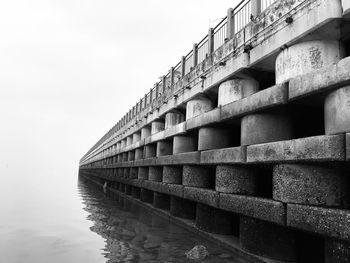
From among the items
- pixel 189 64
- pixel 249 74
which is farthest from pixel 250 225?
pixel 189 64

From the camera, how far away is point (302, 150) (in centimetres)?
543

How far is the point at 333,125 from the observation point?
16.8ft

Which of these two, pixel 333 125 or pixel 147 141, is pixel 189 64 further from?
pixel 333 125

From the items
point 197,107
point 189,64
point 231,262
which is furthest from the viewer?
point 189,64

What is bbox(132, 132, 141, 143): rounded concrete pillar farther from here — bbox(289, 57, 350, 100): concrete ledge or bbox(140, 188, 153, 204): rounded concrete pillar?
bbox(289, 57, 350, 100): concrete ledge

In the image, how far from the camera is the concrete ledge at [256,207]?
19.0ft

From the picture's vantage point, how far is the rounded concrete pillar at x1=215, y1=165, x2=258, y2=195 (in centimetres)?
725

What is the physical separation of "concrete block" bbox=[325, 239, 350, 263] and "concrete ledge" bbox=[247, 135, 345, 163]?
4.15 feet

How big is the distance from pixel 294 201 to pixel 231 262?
1.91 meters

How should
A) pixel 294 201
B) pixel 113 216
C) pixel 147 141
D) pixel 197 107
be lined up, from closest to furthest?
pixel 294 201
pixel 197 107
pixel 113 216
pixel 147 141

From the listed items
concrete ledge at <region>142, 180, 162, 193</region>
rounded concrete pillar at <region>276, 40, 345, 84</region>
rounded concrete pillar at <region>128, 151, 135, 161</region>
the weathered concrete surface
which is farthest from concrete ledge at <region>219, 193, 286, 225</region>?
rounded concrete pillar at <region>128, 151, 135, 161</region>

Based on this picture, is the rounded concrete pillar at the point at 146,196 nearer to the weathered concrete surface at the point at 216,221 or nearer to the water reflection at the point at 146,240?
the water reflection at the point at 146,240

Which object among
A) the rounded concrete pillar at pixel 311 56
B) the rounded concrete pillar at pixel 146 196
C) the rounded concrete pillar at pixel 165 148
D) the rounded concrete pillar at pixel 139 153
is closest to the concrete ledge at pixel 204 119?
the rounded concrete pillar at pixel 311 56

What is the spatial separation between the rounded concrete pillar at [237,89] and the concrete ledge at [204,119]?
37cm
